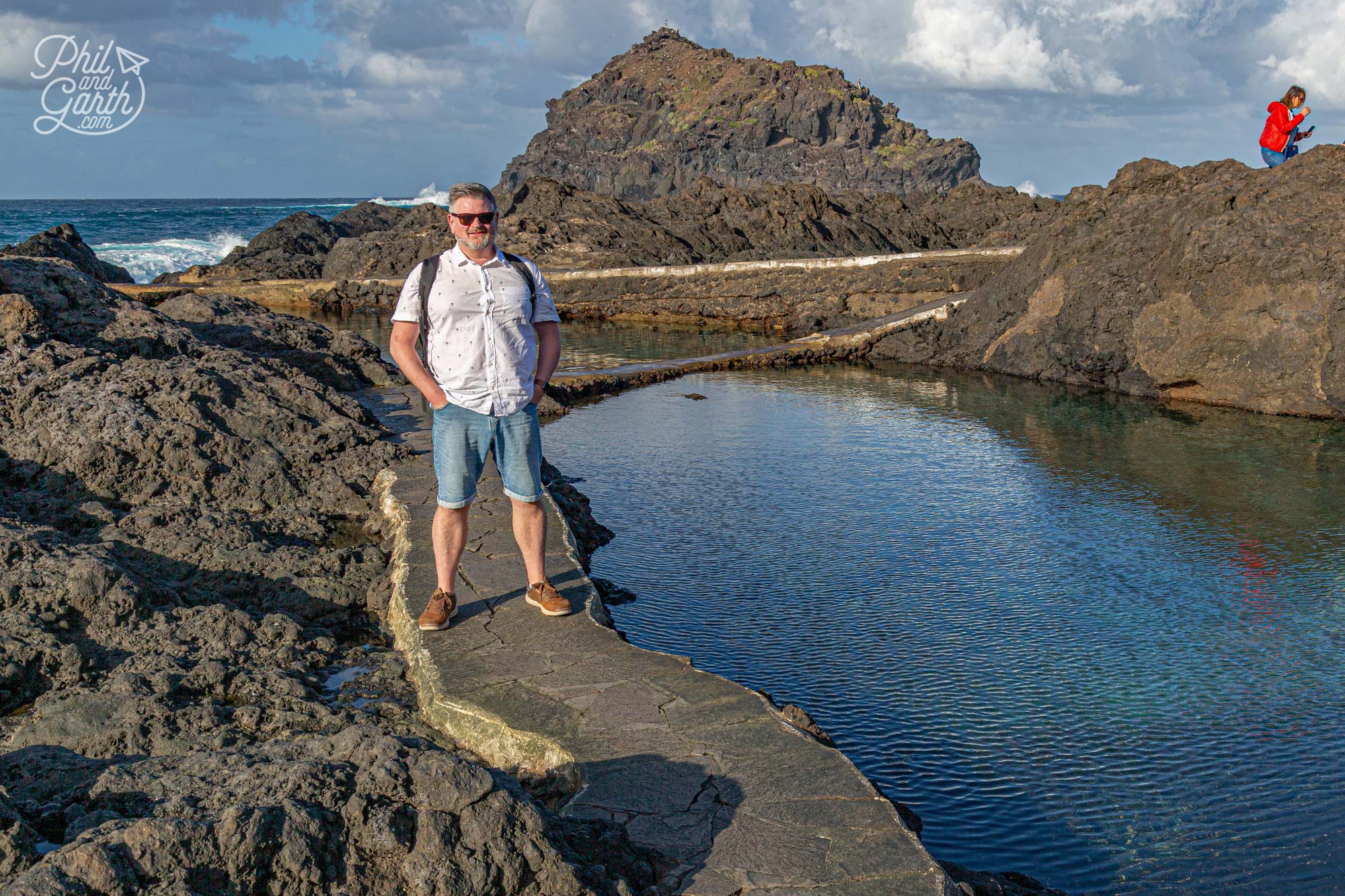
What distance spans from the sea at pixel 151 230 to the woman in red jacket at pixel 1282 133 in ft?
131

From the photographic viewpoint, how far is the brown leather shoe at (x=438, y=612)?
4.46 metres

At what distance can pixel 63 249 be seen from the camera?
23.7 metres

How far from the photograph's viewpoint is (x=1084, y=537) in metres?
7.36

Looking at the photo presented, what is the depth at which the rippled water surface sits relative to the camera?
3.95m

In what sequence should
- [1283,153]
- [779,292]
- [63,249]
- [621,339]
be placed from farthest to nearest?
[779,292] → [63,249] → [621,339] → [1283,153]

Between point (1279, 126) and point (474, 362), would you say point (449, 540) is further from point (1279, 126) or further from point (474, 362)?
point (1279, 126)

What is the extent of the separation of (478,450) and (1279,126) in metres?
13.3

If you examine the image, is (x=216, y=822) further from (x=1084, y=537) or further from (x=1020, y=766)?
(x=1084, y=537)

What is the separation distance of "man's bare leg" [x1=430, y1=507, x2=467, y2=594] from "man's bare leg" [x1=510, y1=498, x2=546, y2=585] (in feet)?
0.74

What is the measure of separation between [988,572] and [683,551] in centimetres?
193

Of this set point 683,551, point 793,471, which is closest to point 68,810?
point 683,551

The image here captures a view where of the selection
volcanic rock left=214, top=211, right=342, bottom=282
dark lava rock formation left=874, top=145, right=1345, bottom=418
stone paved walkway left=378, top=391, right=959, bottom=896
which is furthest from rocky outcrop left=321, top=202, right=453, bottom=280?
stone paved walkway left=378, top=391, right=959, bottom=896

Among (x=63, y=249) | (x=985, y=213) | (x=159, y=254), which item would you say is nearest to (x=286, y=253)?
(x=159, y=254)

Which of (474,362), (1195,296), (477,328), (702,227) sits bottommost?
(474,362)
